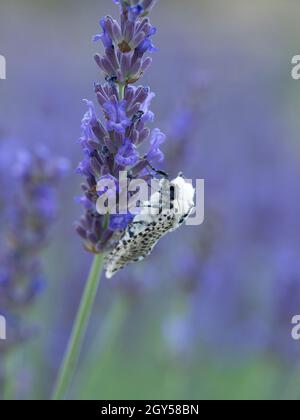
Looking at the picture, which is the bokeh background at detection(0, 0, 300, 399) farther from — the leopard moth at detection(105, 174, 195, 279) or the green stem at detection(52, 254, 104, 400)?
the leopard moth at detection(105, 174, 195, 279)

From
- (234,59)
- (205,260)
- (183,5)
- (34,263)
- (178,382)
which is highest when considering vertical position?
(183,5)

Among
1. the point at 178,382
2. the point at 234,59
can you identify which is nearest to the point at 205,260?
the point at 178,382

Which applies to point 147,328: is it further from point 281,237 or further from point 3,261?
point 3,261
